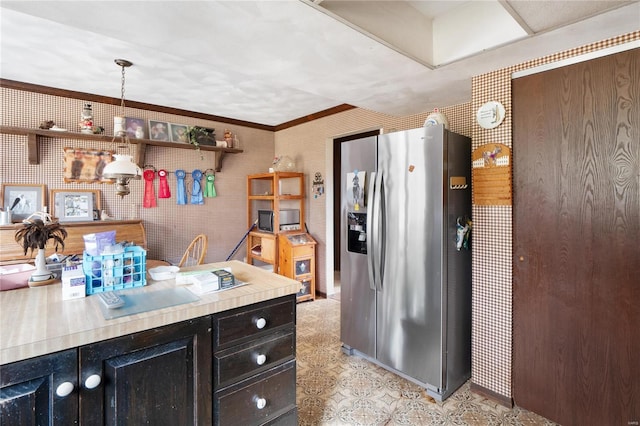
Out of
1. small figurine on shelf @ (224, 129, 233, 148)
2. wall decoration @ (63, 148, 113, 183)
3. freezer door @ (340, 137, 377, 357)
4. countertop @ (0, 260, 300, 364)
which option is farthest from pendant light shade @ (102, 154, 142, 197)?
small figurine on shelf @ (224, 129, 233, 148)

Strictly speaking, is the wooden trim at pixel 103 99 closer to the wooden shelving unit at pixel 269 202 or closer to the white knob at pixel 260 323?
the wooden shelving unit at pixel 269 202

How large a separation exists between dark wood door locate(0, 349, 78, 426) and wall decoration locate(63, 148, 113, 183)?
2.86m

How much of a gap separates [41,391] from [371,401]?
1811 millimetres

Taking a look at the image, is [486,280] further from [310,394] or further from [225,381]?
[225,381]

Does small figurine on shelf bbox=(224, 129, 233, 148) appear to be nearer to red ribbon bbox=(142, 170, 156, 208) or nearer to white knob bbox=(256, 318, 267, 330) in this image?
red ribbon bbox=(142, 170, 156, 208)

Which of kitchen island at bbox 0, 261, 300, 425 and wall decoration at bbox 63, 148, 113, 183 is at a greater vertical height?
wall decoration at bbox 63, 148, 113, 183

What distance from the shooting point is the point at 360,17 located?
1.66 m

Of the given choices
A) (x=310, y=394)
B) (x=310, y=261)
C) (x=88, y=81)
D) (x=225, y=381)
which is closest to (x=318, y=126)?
(x=310, y=261)

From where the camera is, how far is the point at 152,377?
122cm

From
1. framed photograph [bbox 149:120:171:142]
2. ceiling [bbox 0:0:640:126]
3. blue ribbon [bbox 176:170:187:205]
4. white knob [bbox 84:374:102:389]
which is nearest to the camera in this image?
white knob [bbox 84:374:102:389]

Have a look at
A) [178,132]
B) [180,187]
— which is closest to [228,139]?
[178,132]

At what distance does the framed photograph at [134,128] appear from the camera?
12.0 feet

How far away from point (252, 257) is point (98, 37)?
3.08 m

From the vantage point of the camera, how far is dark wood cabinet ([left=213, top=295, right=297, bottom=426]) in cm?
140
